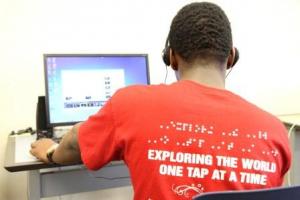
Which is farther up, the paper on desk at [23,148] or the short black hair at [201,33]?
the short black hair at [201,33]

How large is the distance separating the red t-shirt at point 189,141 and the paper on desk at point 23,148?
0.61 m

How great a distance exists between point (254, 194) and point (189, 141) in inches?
7.9

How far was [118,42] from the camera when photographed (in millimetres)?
2336

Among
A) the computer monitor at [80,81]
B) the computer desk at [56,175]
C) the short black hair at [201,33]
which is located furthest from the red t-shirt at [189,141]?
the computer monitor at [80,81]

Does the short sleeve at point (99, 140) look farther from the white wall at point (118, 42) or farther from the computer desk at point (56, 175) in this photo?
the white wall at point (118, 42)

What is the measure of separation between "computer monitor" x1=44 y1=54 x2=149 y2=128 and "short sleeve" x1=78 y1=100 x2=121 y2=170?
34.0 inches

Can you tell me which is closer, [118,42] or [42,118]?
[42,118]

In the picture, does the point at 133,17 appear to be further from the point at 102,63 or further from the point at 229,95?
the point at 229,95

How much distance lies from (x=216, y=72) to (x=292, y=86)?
6.36 feet

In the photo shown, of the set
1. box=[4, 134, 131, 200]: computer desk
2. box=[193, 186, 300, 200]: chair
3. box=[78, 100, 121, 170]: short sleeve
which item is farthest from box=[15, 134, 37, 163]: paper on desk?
box=[193, 186, 300, 200]: chair

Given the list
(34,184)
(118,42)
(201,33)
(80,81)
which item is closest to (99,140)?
(201,33)

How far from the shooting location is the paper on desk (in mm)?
1470

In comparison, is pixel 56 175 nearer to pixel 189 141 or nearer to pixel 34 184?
pixel 34 184

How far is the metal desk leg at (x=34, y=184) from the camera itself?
1.56 metres
